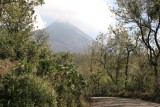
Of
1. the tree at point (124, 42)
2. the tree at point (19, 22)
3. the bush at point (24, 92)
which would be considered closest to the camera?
the bush at point (24, 92)

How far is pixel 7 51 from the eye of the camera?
32.0 m

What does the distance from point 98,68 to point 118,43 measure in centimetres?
1179

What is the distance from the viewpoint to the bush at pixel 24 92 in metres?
15.1

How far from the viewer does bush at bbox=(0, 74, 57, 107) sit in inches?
594

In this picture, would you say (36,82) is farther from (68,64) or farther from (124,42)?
(124,42)

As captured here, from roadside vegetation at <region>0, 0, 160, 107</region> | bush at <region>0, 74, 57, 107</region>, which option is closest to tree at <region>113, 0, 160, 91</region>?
roadside vegetation at <region>0, 0, 160, 107</region>

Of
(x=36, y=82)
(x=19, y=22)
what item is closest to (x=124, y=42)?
(x=19, y=22)

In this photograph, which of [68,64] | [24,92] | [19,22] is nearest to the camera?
[24,92]

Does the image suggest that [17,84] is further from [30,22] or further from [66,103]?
[30,22]

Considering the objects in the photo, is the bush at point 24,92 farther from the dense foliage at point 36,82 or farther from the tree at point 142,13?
the tree at point 142,13

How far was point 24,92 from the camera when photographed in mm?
15445

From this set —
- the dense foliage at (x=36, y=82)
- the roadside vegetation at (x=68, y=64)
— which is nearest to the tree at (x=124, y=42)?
the roadside vegetation at (x=68, y=64)

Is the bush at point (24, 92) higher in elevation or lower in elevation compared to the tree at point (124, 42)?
Answer: lower

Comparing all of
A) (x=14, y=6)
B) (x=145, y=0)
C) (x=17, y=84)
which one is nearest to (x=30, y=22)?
(x=14, y=6)
